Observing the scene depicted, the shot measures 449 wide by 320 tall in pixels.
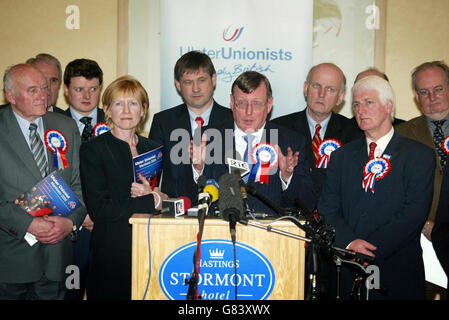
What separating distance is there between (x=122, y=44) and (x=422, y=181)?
3.67 metres

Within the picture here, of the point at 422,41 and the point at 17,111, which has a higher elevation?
the point at 422,41

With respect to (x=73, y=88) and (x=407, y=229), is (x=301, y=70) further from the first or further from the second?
(x=407, y=229)

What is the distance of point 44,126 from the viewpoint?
3.53m

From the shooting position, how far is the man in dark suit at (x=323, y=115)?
12.9 feet

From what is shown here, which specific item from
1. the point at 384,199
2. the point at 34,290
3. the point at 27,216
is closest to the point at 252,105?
the point at 384,199

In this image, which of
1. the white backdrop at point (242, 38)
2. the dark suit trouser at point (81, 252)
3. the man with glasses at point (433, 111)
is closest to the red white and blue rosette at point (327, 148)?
the man with glasses at point (433, 111)

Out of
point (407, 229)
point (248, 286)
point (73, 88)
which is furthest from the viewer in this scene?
Result: point (73, 88)

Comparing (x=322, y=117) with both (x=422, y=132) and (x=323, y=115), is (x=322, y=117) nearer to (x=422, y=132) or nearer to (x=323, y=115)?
(x=323, y=115)

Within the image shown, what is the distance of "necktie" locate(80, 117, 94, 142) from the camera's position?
404 cm

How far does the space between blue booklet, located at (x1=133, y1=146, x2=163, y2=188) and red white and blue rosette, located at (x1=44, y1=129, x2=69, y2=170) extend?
29.6 inches

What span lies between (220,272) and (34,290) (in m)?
1.62

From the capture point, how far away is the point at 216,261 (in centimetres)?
245

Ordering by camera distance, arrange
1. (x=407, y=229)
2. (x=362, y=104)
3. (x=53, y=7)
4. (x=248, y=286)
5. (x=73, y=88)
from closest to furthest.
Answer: (x=248, y=286), (x=407, y=229), (x=362, y=104), (x=73, y=88), (x=53, y=7)

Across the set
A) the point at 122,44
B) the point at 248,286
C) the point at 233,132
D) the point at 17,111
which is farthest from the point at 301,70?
the point at 248,286
